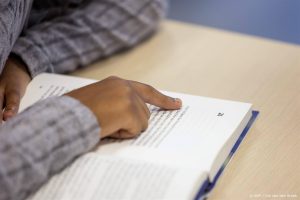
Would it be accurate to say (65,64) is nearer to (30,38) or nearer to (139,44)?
(30,38)

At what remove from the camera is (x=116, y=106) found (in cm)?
75

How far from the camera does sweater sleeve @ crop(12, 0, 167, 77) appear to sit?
1.01 meters

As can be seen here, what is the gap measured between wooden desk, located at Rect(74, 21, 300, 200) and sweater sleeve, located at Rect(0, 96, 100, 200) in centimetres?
18

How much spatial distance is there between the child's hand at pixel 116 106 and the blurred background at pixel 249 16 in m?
1.13

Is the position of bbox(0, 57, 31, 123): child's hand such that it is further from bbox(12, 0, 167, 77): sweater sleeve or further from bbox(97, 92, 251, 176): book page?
bbox(97, 92, 251, 176): book page

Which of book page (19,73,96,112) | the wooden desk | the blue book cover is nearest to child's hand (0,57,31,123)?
book page (19,73,96,112)

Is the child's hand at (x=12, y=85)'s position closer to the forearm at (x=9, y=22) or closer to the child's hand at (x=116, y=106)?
the forearm at (x=9, y=22)

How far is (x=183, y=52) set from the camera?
43.4 inches

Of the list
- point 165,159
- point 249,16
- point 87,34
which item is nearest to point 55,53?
point 87,34

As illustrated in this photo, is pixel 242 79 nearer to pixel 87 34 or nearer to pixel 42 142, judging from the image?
pixel 87 34

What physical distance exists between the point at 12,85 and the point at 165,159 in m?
0.34

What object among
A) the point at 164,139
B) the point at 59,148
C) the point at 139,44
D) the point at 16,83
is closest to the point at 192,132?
the point at 164,139

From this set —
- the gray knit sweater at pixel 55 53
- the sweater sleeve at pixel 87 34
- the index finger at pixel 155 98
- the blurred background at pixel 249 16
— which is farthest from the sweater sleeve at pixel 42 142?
the blurred background at pixel 249 16

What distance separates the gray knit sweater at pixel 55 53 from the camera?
0.66 metres
